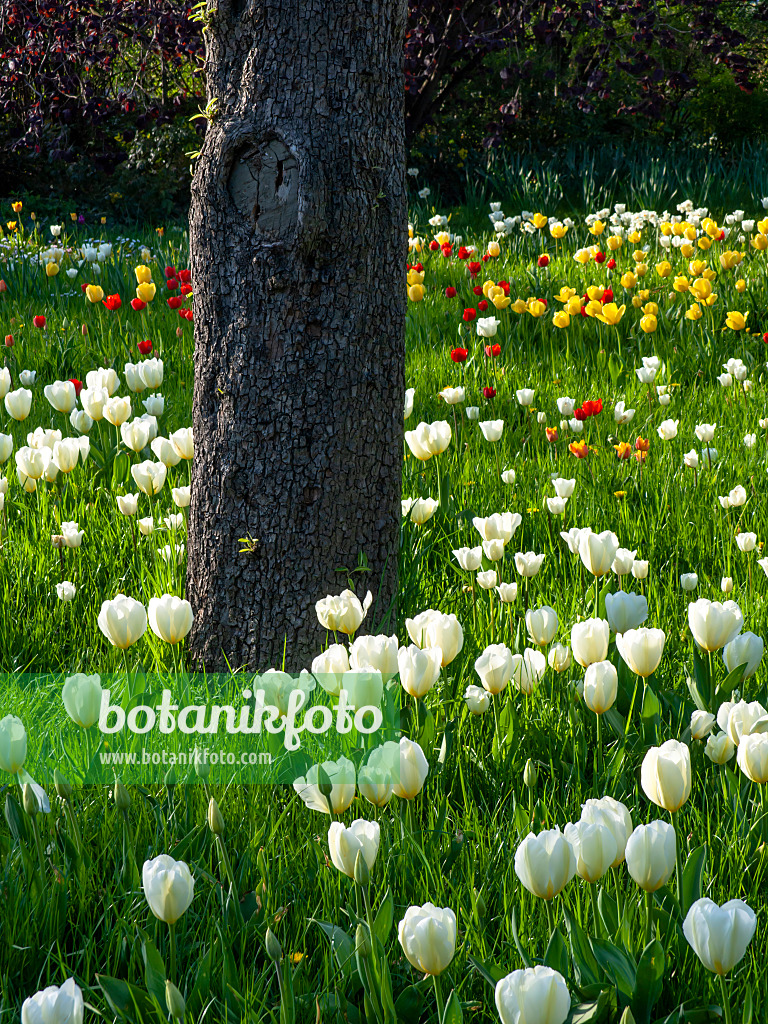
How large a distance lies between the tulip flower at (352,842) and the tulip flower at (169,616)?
69 centimetres

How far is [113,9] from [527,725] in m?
8.04

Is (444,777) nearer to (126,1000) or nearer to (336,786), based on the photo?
(336,786)

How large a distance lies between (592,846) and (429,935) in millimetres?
260

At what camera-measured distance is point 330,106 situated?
204 cm

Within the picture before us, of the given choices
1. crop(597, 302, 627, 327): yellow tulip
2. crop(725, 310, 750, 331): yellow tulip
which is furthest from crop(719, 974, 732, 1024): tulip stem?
crop(725, 310, 750, 331): yellow tulip

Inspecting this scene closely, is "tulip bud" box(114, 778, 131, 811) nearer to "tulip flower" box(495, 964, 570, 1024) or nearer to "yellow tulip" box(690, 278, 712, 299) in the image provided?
"tulip flower" box(495, 964, 570, 1024)

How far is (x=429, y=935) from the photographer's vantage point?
111 cm

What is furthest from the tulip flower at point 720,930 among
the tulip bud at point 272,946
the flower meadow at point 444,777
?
the tulip bud at point 272,946

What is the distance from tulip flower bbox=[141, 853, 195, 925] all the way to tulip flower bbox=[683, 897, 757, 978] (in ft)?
2.04

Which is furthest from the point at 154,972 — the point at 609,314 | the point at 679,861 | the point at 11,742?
the point at 609,314

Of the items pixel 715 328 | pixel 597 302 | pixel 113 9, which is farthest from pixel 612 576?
pixel 113 9

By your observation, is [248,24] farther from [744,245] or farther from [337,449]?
[744,245]

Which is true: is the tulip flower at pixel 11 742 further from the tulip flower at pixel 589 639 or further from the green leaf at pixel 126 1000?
the tulip flower at pixel 589 639

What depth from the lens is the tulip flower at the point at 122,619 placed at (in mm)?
1800
